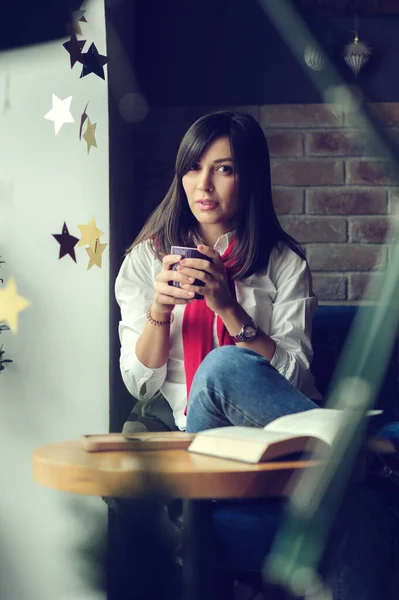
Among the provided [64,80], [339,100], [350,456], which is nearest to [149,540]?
[350,456]

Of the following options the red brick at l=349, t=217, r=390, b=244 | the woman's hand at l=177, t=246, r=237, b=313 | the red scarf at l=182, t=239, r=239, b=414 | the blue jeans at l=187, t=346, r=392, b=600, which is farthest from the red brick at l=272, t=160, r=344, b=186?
the blue jeans at l=187, t=346, r=392, b=600

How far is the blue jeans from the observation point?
0.91m

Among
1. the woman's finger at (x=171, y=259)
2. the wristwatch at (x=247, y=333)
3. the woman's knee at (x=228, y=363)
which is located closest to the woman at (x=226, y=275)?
the wristwatch at (x=247, y=333)

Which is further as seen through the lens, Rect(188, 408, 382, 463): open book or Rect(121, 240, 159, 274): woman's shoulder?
Rect(121, 240, 159, 274): woman's shoulder

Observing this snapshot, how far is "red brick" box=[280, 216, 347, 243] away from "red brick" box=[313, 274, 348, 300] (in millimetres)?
99

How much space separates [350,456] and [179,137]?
175 cm

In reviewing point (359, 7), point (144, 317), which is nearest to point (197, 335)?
point (144, 317)

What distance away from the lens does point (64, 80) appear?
1.57 meters

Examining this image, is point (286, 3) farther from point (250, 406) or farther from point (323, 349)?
point (323, 349)

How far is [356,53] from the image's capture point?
6.29 ft

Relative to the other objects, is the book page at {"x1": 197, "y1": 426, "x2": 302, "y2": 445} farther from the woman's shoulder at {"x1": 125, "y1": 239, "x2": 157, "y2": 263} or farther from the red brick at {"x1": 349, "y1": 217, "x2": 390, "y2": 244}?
the red brick at {"x1": 349, "y1": 217, "x2": 390, "y2": 244}

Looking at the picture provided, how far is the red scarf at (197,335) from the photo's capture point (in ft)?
4.45

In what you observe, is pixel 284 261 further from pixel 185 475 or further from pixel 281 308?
pixel 185 475

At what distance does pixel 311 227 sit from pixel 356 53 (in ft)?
1.46
